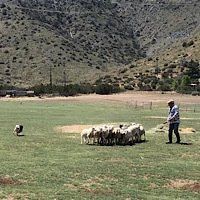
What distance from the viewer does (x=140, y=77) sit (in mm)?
101750

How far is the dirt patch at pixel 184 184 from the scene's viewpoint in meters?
17.8

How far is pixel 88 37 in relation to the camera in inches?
5546

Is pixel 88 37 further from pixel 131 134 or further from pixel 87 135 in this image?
pixel 87 135

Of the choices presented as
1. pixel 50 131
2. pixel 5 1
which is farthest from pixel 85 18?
pixel 50 131

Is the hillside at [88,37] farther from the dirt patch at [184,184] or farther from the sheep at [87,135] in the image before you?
the dirt patch at [184,184]

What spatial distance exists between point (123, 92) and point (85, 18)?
64.8 metres

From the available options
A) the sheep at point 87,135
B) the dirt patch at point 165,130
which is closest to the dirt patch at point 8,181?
the sheep at point 87,135

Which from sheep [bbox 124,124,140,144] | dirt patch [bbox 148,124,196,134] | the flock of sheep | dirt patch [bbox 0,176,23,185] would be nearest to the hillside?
dirt patch [bbox 148,124,196,134]

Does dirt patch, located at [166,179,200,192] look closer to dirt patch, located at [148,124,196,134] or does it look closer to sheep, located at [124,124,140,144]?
sheep, located at [124,124,140,144]

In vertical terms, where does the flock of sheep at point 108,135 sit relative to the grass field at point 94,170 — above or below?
above

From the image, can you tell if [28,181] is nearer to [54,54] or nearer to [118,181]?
[118,181]

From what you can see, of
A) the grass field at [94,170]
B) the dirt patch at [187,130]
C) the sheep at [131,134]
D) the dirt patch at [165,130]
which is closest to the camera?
the grass field at [94,170]

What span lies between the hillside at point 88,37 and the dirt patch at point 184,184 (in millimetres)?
83513

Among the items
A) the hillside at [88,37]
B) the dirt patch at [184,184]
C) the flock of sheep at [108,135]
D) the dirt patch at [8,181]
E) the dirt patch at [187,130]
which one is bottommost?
the dirt patch at [184,184]
